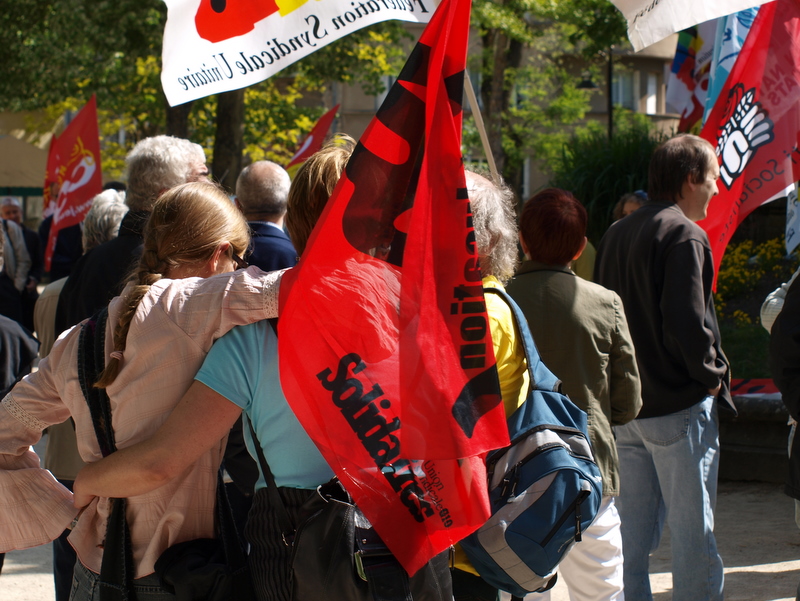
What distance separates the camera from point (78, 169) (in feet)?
23.4

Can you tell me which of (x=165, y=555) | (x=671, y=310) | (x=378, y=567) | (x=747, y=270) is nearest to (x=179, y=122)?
(x=747, y=270)

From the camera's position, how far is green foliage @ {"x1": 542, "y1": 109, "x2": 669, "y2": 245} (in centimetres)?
1195

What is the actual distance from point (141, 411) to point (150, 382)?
0.24 ft

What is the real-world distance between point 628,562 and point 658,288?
124cm

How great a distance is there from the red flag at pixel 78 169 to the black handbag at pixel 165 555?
504cm

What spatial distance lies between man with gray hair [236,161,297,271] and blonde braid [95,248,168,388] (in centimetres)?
200

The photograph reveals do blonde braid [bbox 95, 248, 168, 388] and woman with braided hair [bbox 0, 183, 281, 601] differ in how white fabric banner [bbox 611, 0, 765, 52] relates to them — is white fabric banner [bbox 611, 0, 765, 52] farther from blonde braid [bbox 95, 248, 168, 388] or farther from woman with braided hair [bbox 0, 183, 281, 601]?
blonde braid [bbox 95, 248, 168, 388]

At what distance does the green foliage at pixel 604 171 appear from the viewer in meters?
11.9

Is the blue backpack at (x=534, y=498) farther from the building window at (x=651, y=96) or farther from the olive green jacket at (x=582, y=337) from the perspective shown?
Answer: the building window at (x=651, y=96)

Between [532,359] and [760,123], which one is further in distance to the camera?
[760,123]

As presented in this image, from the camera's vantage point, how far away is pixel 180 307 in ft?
6.74

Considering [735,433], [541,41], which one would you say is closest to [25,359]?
[735,433]

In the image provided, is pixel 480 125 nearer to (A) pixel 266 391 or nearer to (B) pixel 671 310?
(A) pixel 266 391

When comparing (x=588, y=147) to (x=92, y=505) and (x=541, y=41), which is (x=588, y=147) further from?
(x=541, y=41)
